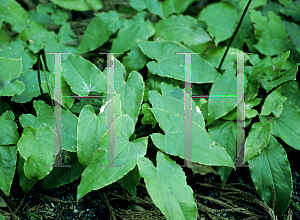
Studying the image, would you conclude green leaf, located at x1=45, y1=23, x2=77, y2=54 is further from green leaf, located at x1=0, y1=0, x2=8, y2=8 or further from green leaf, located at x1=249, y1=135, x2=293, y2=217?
green leaf, located at x1=249, y1=135, x2=293, y2=217

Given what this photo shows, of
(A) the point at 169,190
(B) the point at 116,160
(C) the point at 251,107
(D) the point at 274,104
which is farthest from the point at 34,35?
(D) the point at 274,104

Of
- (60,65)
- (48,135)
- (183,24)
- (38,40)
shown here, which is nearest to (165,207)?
(48,135)

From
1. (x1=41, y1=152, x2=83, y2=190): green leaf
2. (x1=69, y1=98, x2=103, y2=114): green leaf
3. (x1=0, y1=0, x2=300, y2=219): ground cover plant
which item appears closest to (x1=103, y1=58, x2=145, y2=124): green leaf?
(x1=0, y1=0, x2=300, y2=219): ground cover plant

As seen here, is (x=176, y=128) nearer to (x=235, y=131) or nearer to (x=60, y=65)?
(x=235, y=131)

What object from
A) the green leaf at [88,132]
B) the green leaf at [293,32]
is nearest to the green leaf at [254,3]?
the green leaf at [293,32]

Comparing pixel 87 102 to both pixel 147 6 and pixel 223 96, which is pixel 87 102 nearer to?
pixel 223 96
